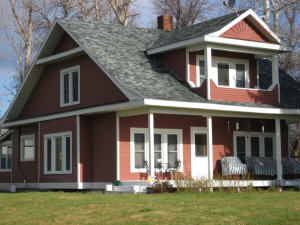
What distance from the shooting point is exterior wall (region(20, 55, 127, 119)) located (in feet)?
78.8

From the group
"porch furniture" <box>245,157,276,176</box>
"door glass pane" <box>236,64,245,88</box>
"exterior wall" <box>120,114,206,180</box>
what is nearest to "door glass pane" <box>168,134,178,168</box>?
"exterior wall" <box>120,114,206,180</box>

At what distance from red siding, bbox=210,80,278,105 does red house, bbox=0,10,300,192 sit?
0.14ft

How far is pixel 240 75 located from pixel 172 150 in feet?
14.9

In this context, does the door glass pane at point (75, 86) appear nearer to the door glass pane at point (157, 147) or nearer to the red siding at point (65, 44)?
the red siding at point (65, 44)

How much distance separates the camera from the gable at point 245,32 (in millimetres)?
24297

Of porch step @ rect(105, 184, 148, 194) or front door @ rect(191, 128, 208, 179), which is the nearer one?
porch step @ rect(105, 184, 148, 194)

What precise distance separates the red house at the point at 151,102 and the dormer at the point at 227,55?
43mm

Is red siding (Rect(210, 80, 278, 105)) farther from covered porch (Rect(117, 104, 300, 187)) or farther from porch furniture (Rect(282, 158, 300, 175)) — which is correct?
porch furniture (Rect(282, 158, 300, 175))

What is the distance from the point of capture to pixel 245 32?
2483 centimetres

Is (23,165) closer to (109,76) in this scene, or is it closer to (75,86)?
(75,86)

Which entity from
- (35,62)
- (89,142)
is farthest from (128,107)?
(35,62)

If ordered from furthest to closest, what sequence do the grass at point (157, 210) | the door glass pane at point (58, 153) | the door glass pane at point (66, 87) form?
the door glass pane at point (66, 87) < the door glass pane at point (58, 153) < the grass at point (157, 210)

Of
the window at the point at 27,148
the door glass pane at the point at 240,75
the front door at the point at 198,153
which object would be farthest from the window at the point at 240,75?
the window at the point at 27,148

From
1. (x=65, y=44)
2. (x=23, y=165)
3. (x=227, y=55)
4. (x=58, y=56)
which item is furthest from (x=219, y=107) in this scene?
(x=23, y=165)
